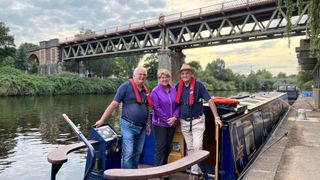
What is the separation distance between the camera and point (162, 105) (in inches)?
203

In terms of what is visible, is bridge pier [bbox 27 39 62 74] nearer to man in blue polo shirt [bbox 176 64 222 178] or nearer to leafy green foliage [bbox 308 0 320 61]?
leafy green foliage [bbox 308 0 320 61]

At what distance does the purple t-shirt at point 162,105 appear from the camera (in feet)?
16.9

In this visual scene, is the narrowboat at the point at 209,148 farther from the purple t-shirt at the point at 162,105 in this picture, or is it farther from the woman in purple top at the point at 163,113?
the purple t-shirt at the point at 162,105

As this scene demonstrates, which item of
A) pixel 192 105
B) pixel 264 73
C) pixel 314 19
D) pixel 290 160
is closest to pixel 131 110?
pixel 192 105

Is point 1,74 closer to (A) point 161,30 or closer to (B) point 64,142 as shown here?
(A) point 161,30

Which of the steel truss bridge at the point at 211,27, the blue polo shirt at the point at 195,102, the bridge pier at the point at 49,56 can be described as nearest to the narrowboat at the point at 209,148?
the blue polo shirt at the point at 195,102

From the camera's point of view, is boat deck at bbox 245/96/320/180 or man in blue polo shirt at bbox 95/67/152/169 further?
boat deck at bbox 245/96/320/180

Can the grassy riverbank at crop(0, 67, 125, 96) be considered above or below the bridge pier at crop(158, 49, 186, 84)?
below

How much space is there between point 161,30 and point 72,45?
1022 inches

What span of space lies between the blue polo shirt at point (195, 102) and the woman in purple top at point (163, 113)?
4.8 inches

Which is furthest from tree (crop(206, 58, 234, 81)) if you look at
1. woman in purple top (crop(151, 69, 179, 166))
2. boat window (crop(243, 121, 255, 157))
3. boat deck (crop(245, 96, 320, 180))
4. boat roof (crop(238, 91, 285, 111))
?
woman in purple top (crop(151, 69, 179, 166))

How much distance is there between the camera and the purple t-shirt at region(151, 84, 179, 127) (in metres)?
5.14

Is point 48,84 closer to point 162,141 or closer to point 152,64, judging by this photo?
point 152,64

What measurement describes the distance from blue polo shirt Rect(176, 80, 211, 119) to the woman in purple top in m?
0.12
